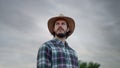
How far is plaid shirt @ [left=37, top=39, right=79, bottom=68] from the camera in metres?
5.85

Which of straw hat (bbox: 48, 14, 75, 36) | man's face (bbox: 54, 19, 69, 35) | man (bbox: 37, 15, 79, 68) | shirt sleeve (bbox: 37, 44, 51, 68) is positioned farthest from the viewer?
straw hat (bbox: 48, 14, 75, 36)

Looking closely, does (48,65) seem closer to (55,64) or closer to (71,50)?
(55,64)

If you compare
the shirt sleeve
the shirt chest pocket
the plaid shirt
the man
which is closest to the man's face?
the man

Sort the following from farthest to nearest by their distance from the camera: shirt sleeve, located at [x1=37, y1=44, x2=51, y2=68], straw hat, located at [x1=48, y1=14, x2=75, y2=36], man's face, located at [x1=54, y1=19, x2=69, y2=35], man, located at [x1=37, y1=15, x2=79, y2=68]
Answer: straw hat, located at [x1=48, y1=14, x2=75, y2=36] < man's face, located at [x1=54, y1=19, x2=69, y2=35] < man, located at [x1=37, y1=15, x2=79, y2=68] < shirt sleeve, located at [x1=37, y1=44, x2=51, y2=68]

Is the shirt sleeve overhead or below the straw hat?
below

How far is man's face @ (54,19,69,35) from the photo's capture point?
630 cm

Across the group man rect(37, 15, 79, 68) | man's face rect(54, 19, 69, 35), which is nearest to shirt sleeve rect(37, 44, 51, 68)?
man rect(37, 15, 79, 68)

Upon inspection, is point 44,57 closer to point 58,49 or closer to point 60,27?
point 58,49

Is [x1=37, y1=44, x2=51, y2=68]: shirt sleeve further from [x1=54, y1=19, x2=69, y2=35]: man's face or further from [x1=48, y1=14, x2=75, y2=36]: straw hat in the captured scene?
[x1=48, y1=14, x2=75, y2=36]: straw hat

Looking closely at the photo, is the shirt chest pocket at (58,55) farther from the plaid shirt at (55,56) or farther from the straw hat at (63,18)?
the straw hat at (63,18)

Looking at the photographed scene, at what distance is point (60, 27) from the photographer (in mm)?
6340

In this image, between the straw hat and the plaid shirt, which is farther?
the straw hat

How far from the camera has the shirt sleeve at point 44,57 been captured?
578 cm

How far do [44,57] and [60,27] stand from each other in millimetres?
815
